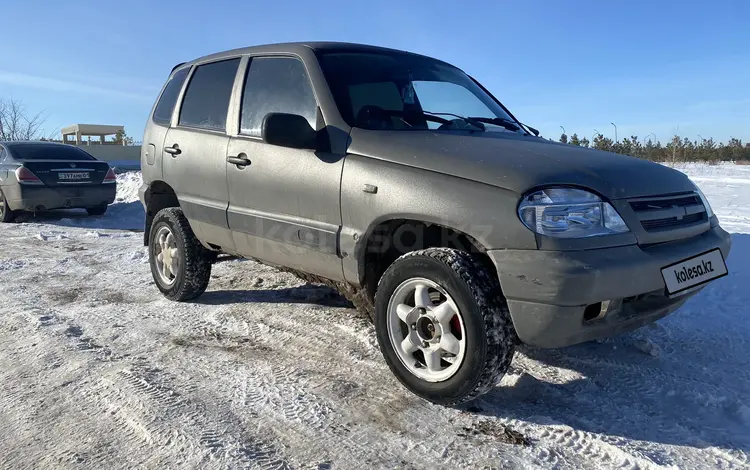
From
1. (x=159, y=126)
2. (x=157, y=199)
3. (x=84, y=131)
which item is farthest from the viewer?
(x=84, y=131)

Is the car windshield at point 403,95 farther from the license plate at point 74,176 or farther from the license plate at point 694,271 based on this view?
the license plate at point 74,176

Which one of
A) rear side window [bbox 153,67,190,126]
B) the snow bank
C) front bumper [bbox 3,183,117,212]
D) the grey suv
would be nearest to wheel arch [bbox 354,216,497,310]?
the grey suv

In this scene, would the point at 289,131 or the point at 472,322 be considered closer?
the point at 472,322

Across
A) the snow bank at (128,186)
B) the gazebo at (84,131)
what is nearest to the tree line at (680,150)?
the snow bank at (128,186)

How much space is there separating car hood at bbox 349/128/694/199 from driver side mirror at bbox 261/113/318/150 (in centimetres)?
25

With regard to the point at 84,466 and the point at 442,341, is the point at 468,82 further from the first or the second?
the point at 84,466

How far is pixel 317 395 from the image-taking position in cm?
287

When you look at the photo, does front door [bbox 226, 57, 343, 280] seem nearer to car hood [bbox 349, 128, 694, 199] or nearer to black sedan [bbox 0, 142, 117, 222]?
car hood [bbox 349, 128, 694, 199]

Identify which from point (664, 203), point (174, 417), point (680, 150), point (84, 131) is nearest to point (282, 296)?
point (174, 417)

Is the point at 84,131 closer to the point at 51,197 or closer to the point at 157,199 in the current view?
the point at 51,197

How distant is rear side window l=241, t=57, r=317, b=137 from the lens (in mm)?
3451

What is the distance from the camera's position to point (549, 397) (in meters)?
2.86

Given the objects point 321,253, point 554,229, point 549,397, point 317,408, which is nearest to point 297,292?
point 321,253

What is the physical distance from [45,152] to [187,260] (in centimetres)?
731
